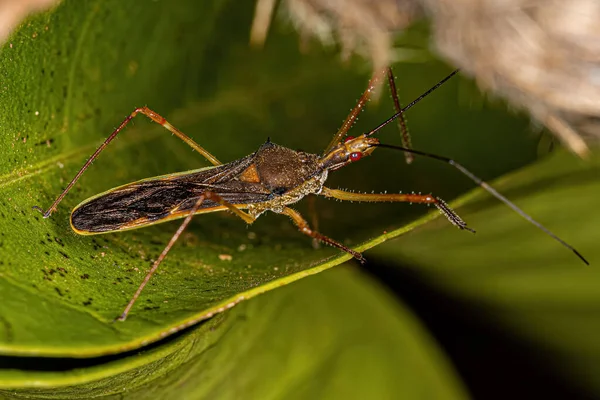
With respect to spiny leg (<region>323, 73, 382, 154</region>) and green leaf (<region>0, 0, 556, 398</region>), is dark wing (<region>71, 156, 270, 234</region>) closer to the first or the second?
green leaf (<region>0, 0, 556, 398</region>)

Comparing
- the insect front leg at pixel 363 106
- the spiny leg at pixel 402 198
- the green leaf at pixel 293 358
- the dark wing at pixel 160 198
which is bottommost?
the green leaf at pixel 293 358

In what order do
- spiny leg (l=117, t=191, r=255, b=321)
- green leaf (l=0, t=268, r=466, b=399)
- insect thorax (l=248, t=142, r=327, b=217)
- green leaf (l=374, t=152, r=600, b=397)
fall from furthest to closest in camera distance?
1. insect thorax (l=248, t=142, r=327, b=217)
2. green leaf (l=374, t=152, r=600, b=397)
3. spiny leg (l=117, t=191, r=255, b=321)
4. green leaf (l=0, t=268, r=466, b=399)

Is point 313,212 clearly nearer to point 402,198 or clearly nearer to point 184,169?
point 402,198

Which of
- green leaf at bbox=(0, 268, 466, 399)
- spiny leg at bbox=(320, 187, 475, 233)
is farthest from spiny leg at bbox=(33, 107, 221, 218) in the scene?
green leaf at bbox=(0, 268, 466, 399)

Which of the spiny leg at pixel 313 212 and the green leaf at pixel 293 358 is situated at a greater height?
the spiny leg at pixel 313 212

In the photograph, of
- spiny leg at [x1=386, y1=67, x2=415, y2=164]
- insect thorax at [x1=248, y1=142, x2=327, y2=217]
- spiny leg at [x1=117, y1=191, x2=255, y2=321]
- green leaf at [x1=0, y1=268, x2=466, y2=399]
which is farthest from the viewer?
spiny leg at [x1=386, y1=67, x2=415, y2=164]

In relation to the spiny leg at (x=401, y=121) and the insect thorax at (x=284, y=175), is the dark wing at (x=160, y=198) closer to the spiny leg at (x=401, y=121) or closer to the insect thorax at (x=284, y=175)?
the insect thorax at (x=284, y=175)

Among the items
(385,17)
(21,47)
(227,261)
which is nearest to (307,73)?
(385,17)

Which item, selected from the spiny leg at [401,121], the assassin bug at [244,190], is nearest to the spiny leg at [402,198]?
the assassin bug at [244,190]
